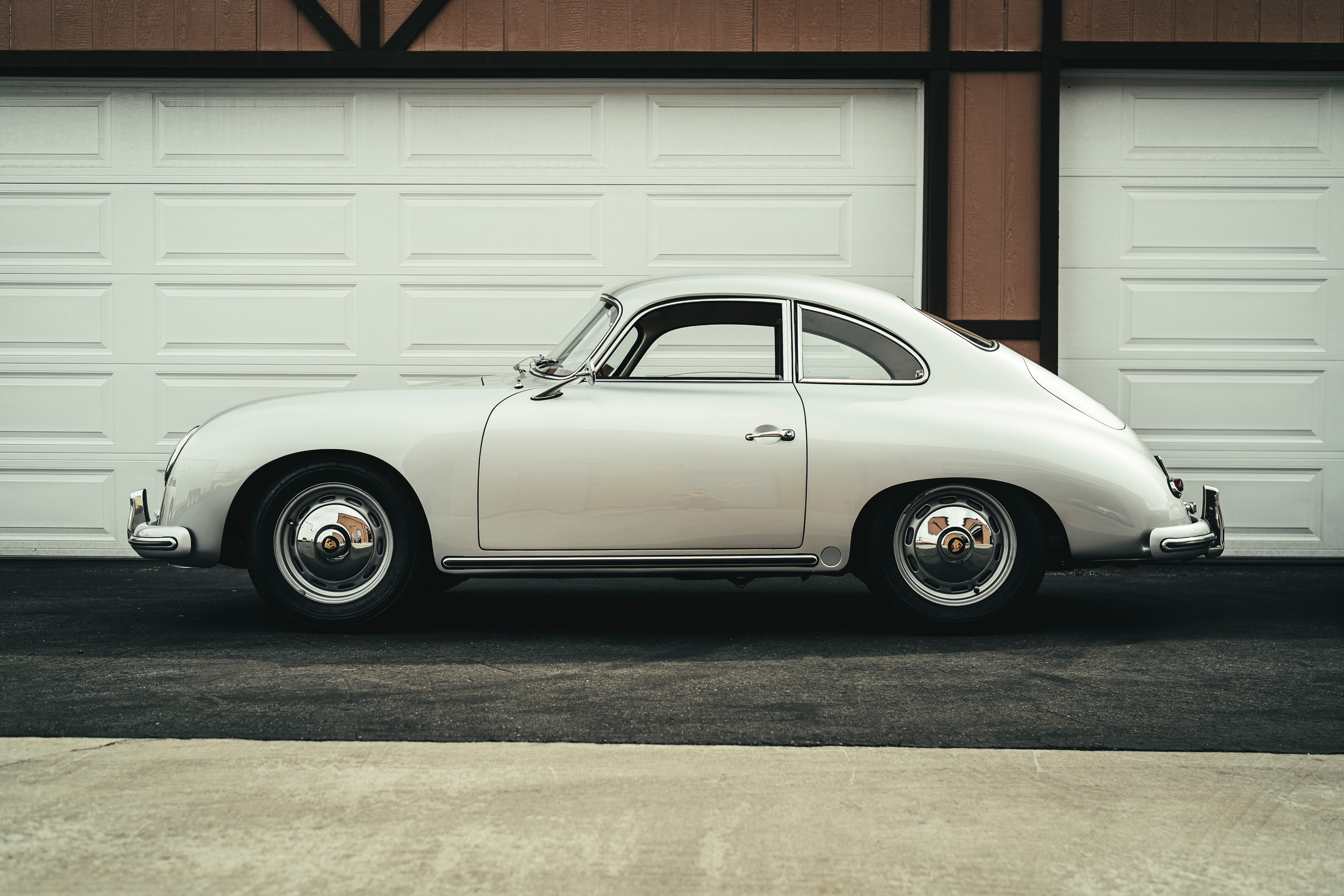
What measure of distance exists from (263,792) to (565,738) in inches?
30.9

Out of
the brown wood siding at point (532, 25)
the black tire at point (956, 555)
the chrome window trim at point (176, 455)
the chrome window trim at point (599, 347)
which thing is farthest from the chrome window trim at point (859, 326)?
the brown wood siding at point (532, 25)

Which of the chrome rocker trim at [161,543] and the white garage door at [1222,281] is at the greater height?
the white garage door at [1222,281]

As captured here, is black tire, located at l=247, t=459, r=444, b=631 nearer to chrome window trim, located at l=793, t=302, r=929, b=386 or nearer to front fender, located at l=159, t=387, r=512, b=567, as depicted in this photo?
front fender, located at l=159, t=387, r=512, b=567

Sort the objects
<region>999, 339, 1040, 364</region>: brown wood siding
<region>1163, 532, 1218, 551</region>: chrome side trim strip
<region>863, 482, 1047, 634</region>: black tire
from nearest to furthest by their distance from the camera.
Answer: <region>1163, 532, 1218, 551</region>: chrome side trim strip
<region>863, 482, 1047, 634</region>: black tire
<region>999, 339, 1040, 364</region>: brown wood siding

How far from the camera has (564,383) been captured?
458cm

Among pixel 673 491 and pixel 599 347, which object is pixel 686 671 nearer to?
pixel 673 491

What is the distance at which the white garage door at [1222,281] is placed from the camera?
7.00m

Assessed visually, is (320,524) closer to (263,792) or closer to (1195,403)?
(263,792)

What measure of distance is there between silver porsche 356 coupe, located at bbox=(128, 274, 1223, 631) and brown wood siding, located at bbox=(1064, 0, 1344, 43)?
3.52 m

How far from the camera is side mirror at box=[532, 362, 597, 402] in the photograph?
14.9ft

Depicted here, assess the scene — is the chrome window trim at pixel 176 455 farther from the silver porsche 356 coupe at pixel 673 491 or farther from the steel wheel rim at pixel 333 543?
the steel wheel rim at pixel 333 543

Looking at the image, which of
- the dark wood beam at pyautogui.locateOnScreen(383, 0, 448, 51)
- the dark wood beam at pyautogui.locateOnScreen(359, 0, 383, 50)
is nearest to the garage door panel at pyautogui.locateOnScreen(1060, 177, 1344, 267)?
the dark wood beam at pyautogui.locateOnScreen(383, 0, 448, 51)

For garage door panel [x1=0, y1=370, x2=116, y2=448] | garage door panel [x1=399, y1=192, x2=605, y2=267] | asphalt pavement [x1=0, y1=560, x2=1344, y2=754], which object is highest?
garage door panel [x1=399, y1=192, x2=605, y2=267]

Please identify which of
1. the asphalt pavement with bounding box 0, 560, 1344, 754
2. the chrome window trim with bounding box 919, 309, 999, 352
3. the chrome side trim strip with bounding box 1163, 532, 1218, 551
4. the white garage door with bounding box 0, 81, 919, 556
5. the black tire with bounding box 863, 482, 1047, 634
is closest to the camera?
the asphalt pavement with bounding box 0, 560, 1344, 754
